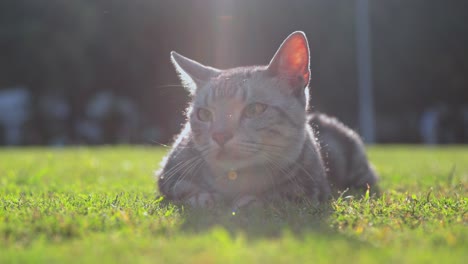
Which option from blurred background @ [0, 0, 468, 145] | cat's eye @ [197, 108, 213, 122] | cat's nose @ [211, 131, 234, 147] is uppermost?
cat's eye @ [197, 108, 213, 122]

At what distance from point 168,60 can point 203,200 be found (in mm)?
20776

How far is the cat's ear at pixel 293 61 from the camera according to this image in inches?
130

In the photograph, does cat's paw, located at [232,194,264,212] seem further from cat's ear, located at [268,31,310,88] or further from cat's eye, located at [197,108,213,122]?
cat's ear, located at [268,31,310,88]

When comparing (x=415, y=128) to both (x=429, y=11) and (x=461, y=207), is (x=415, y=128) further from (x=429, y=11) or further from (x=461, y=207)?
(x=461, y=207)

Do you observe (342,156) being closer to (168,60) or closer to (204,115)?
(204,115)

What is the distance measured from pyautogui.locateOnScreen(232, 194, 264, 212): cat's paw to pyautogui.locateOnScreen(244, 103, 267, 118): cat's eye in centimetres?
50

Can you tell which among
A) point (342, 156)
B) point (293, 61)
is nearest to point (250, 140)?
point (293, 61)

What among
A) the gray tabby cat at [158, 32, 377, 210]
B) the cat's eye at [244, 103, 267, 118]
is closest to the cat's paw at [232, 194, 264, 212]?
the gray tabby cat at [158, 32, 377, 210]

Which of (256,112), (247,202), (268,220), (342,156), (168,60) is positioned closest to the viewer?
(268,220)

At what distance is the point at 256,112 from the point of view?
129 inches

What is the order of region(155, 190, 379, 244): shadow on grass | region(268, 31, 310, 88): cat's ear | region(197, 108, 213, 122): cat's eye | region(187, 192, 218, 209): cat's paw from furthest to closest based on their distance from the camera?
region(197, 108, 213, 122): cat's eye
region(268, 31, 310, 88): cat's ear
region(187, 192, 218, 209): cat's paw
region(155, 190, 379, 244): shadow on grass

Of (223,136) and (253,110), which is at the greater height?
(253,110)

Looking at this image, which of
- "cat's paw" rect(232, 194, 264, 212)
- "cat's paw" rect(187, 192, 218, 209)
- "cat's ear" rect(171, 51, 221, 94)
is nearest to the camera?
"cat's paw" rect(232, 194, 264, 212)

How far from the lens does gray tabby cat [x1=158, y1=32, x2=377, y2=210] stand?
3.19 m
